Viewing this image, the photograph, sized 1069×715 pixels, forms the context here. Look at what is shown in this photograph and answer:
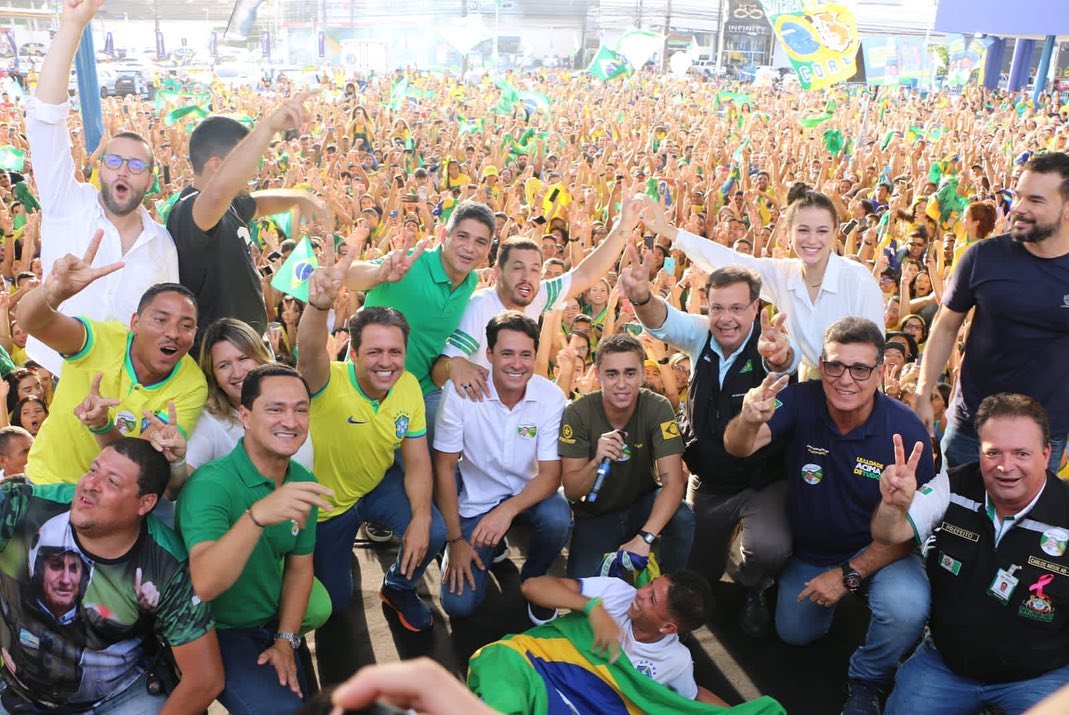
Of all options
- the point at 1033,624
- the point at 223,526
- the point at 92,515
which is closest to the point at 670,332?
the point at 1033,624

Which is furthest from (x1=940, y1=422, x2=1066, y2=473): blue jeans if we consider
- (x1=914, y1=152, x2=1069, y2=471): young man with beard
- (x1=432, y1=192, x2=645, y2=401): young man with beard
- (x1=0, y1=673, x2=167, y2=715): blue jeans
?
(x1=0, y1=673, x2=167, y2=715): blue jeans

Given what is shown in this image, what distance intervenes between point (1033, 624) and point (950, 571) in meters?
0.27

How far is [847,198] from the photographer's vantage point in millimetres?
9945

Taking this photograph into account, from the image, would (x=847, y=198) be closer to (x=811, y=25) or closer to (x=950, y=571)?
(x=811, y=25)

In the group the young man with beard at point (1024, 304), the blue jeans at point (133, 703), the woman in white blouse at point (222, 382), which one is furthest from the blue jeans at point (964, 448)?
the blue jeans at point (133, 703)

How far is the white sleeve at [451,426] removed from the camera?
366cm

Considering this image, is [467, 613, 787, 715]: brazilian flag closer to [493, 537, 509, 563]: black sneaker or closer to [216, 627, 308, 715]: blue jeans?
[216, 627, 308, 715]: blue jeans

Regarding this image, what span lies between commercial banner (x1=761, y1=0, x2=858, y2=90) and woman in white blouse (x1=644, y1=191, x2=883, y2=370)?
901 cm

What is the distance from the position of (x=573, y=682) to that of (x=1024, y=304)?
2.13 metres

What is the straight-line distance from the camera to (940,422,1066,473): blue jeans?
341 centimetres

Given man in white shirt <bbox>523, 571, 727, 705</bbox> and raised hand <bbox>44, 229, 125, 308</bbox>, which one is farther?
man in white shirt <bbox>523, 571, 727, 705</bbox>

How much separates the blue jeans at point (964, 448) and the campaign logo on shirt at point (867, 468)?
1.47ft

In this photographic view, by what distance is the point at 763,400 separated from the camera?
10.1 ft

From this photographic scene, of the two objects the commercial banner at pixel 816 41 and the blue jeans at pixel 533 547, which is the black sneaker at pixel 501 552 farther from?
the commercial banner at pixel 816 41
